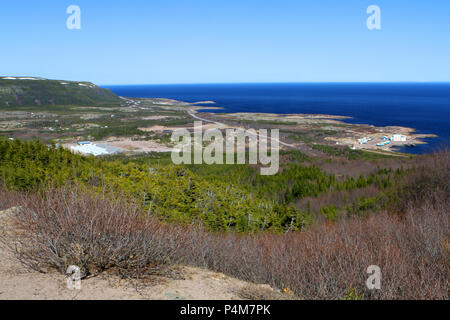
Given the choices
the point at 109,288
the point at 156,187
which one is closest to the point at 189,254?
the point at 109,288

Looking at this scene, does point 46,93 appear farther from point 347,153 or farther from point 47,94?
point 347,153

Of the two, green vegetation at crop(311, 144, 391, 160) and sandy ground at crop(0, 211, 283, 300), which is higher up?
sandy ground at crop(0, 211, 283, 300)

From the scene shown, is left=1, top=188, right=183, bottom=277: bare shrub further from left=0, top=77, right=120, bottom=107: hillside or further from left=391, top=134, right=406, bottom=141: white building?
left=0, top=77, right=120, bottom=107: hillside

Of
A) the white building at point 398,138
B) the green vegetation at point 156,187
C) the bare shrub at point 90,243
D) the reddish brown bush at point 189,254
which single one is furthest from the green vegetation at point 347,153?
the bare shrub at point 90,243

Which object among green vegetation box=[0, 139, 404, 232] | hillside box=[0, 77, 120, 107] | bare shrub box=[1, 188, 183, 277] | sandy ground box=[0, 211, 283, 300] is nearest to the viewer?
sandy ground box=[0, 211, 283, 300]

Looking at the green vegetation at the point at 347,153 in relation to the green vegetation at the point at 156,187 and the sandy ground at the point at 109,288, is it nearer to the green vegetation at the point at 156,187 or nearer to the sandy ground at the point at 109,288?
the green vegetation at the point at 156,187

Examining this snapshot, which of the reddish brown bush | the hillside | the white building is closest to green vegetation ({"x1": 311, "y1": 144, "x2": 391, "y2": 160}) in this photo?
the white building

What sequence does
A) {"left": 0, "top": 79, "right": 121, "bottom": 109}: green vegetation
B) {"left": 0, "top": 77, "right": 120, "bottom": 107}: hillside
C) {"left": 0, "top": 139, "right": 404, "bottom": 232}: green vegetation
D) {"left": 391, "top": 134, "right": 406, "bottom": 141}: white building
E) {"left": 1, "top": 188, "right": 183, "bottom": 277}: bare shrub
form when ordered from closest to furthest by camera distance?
1. {"left": 1, "top": 188, "right": 183, "bottom": 277}: bare shrub
2. {"left": 0, "top": 139, "right": 404, "bottom": 232}: green vegetation
3. {"left": 391, "top": 134, "right": 406, "bottom": 141}: white building
4. {"left": 0, "top": 79, "right": 121, "bottom": 109}: green vegetation
5. {"left": 0, "top": 77, "right": 120, "bottom": 107}: hillside

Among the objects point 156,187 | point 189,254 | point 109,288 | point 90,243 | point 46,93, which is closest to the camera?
point 109,288
